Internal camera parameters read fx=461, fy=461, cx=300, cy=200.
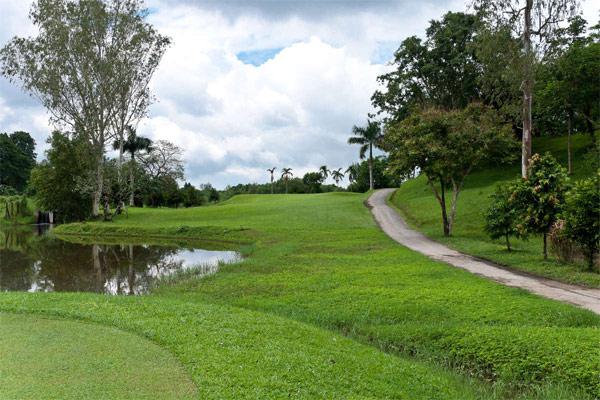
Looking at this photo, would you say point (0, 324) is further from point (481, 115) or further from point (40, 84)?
point (40, 84)

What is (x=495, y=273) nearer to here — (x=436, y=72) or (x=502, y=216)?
(x=502, y=216)

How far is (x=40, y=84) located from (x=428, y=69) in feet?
121

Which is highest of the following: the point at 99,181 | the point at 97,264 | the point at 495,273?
the point at 99,181

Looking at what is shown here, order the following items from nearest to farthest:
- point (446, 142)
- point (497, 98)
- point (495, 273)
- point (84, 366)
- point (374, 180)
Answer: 1. point (84, 366)
2. point (495, 273)
3. point (446, 142)
4. point (497, 98)
5. point (374, 180)

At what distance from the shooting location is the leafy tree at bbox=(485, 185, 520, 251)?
19158 mm

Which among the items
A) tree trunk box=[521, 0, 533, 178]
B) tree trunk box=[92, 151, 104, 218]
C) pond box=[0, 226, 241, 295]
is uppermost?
tree trunk box=[521, 0, 533, 178]

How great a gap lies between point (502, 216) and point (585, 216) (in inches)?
196

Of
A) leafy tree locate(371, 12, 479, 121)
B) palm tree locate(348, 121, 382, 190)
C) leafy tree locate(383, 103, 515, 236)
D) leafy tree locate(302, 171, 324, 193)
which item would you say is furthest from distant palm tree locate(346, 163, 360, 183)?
leafy tree locate(383, 103, 515, 236)

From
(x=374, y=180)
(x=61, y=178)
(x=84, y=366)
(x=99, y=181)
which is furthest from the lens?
(x=374, y=180)

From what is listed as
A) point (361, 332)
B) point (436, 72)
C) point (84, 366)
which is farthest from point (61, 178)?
point (84, 366)

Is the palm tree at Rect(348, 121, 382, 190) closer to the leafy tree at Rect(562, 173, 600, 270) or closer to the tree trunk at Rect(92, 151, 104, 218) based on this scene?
the tree trunk at Rect(92, 151, 104, 218)

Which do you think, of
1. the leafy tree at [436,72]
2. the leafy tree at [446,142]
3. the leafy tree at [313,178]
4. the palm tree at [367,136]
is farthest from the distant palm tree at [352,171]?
the leafy tree at [446,142]

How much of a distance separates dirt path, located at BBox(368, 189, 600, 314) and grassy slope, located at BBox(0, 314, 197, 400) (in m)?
9.63

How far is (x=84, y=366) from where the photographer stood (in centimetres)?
633
